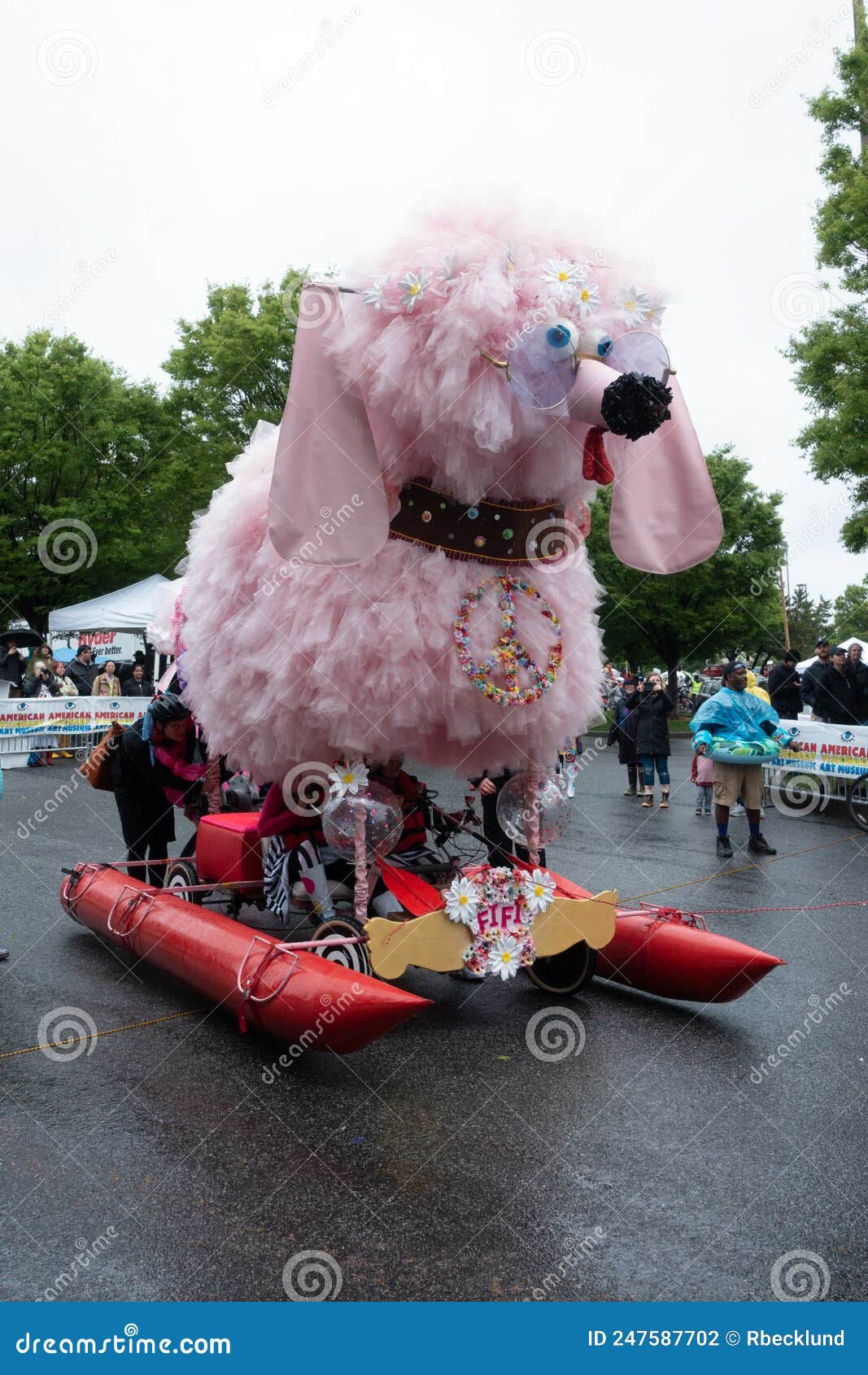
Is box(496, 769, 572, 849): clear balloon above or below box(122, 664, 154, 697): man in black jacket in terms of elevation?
above

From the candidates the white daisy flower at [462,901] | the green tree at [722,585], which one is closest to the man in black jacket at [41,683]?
the white daisy flower at [462,901]

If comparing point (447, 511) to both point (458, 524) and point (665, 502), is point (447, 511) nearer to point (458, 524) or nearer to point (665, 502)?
A: point (458, 524)

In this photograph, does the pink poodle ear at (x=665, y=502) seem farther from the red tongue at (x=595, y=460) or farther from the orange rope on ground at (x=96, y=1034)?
the orange rope on ground at (x=96, y=1034)

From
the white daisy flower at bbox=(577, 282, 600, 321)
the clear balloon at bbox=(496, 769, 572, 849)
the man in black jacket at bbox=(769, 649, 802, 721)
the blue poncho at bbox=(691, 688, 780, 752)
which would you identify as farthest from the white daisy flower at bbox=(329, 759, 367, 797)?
the man in black jacket at bbox=(769, 649, 802, 721)

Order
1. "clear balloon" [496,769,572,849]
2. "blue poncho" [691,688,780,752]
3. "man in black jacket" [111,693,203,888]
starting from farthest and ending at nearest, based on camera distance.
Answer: "blue poncho" [691,688,780,752] → "man in black jacket" [111,693,203,888] → "clear balloon" [496,769,572,849]

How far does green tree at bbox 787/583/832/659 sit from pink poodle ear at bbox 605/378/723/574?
5396 cm

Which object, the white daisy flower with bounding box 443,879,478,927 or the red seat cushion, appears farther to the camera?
the red seat cushion

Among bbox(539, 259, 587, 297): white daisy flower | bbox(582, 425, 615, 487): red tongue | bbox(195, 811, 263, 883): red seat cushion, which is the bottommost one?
bbox(195, 811, 263, 883): red seat cushion

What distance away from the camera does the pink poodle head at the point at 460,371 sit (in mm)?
3598

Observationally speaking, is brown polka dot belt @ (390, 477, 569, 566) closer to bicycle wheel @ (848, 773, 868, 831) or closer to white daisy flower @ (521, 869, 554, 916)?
white daisy flower @ (521, 869, 554, 916)

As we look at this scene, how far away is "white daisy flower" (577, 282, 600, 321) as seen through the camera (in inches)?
145

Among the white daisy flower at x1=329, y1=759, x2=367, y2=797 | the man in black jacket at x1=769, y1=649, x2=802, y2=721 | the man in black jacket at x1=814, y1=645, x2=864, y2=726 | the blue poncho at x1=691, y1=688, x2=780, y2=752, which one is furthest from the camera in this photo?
the man in black jacket at x1=769, y1=649, x2=802, y2=721

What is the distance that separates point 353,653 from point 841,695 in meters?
10.5

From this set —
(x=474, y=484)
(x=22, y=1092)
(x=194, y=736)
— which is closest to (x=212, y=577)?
(x=474, y=484)
